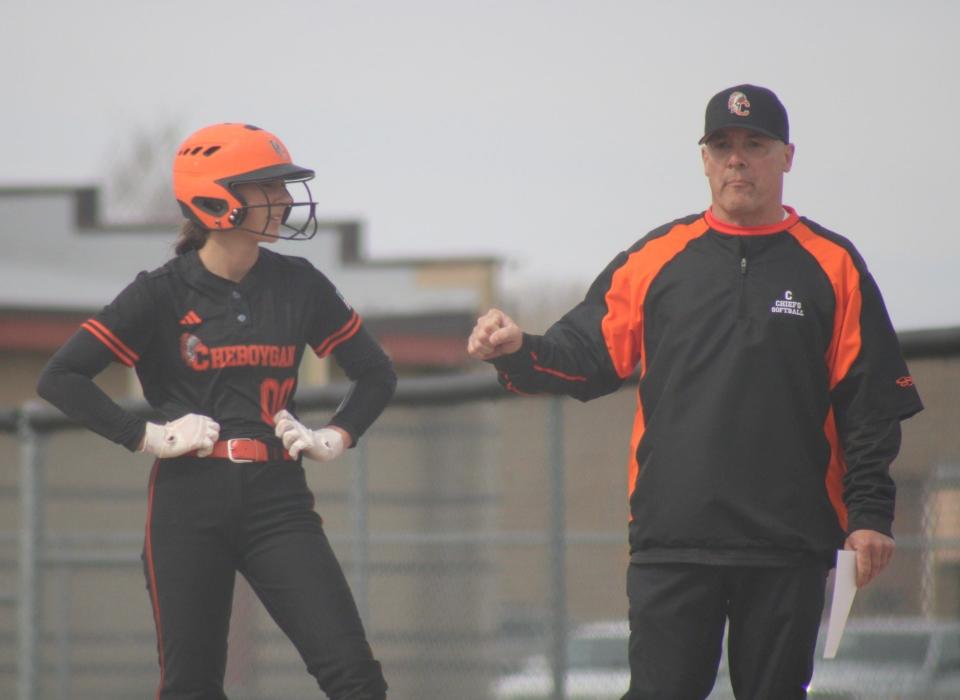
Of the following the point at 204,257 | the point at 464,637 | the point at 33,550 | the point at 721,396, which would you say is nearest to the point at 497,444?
the point at 464,637

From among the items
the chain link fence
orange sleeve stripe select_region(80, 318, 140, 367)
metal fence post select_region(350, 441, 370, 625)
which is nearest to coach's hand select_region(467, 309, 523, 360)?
orange sleeve stripe select_region(80, 318, 140, 367)

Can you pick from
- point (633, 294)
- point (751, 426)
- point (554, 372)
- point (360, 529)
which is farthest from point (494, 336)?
point (360, 529)

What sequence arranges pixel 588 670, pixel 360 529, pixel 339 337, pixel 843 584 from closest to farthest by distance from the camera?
pixel 843 584 → pixel 339 337 → pixel 588 670 → pixel 360 529

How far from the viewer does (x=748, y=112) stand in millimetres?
4320

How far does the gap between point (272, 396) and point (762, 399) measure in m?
1.46

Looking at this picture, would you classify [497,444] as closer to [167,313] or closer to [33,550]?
[33,550]

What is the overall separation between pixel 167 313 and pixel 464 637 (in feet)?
11.5

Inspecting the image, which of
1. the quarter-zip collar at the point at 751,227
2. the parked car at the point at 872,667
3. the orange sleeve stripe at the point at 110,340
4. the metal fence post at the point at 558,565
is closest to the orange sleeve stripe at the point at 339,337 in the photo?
the orange sleeve stripe at the point at 110,340

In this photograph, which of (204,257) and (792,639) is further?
(204,257)

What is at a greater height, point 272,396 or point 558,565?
point 272,396

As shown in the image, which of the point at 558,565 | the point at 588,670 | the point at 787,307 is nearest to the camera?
the point at 787,307

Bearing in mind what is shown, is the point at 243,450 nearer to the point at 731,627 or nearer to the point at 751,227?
the point at 731,627

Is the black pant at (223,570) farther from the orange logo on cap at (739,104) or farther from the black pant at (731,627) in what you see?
the orange logo on cap at (739,104)

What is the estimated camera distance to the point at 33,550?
8.72m
